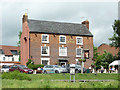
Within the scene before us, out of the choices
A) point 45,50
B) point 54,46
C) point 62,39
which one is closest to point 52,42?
point 54,46

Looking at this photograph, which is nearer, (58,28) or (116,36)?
(116,36)

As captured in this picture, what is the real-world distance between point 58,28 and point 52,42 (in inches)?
153

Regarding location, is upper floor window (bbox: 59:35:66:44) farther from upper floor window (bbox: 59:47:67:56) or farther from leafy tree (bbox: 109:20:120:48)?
leafy tree (bbox: 109:20:120:48)

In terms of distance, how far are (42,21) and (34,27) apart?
3564 mm

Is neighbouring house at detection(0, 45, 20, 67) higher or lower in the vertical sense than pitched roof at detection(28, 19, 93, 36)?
lower

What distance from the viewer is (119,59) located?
47344mm

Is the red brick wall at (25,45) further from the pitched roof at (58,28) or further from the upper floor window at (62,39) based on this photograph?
the upper floor window at (62,39)

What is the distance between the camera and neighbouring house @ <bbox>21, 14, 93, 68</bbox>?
4812cm

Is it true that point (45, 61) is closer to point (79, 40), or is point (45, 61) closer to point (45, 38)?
point (45, 38)

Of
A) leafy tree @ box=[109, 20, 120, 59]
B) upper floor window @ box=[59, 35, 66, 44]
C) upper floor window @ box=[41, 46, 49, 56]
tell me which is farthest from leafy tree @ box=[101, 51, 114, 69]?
upper floor window @ box=[41, 46, 49, 56]

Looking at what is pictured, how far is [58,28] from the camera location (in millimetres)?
51906

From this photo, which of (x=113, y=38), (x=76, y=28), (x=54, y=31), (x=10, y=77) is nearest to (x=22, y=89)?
(x=10, y=77)

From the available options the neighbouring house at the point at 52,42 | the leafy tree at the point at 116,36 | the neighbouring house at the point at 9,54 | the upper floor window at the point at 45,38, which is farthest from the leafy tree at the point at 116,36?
the neighbouring house at the point at 9,54

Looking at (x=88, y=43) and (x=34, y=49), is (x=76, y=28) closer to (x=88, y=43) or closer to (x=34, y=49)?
(x=88, y=43)
